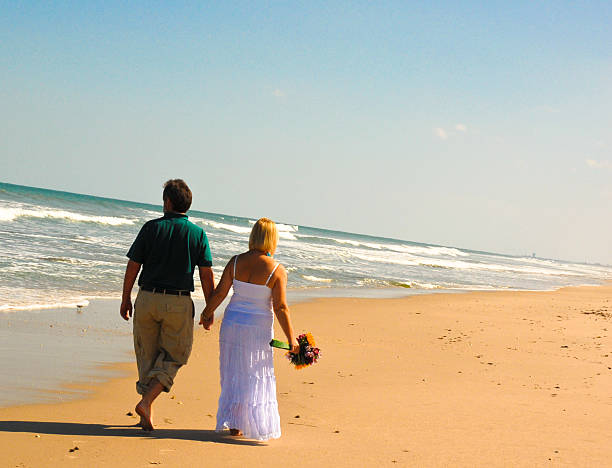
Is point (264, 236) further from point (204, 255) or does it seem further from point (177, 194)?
point (177, 194)

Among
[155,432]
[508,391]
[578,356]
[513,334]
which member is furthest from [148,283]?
[513,334]

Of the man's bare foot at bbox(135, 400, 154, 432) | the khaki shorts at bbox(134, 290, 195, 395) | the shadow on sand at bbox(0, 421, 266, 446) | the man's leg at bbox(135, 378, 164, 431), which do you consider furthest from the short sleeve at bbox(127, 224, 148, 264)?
the shadow on sand at bbox(0, 421, 266, 446)

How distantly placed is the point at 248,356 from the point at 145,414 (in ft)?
2.61

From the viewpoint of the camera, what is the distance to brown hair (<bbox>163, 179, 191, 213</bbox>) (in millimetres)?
4504

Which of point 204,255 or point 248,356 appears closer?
point 248,356

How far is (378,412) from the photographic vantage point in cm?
528

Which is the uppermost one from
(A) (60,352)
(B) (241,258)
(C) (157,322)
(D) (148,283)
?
(B) (241,258)

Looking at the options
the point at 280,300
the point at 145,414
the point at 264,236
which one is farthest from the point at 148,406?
the point at 264,236

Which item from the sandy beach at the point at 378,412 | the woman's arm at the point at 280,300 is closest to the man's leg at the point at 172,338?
the sandy beach at the point at 378,412

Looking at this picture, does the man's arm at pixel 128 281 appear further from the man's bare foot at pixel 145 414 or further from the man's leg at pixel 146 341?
the man's bare foot at pixel 145 414

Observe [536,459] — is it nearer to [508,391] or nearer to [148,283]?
[508,391]

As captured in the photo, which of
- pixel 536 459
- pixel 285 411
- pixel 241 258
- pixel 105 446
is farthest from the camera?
pixel 285 411

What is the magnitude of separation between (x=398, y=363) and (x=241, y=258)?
3.89 metres

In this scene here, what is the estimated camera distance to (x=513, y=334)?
410 inches
